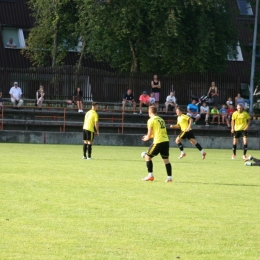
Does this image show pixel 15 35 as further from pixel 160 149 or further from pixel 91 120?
pixel 160 149

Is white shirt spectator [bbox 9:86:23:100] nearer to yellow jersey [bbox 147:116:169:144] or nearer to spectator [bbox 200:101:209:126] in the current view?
spectator [bbox 200:101:209:126]

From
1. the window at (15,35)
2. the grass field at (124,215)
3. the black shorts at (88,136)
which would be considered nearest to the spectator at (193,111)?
the black shorts at (88,136)

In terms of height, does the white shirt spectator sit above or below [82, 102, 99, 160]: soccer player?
above

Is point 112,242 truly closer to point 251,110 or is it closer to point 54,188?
point 54,188

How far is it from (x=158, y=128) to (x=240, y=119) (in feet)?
40.7

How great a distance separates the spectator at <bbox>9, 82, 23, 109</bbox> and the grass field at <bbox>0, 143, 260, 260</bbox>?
1940 cm

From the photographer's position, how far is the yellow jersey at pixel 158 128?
59.9 feet

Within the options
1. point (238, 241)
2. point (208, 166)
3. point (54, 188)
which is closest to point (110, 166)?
point (208, 166)

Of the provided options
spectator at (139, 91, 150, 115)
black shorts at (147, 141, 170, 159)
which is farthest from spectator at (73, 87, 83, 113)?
black shorts at (147, 141, 170, 159)

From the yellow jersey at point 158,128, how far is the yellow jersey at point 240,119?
1216 centimetres

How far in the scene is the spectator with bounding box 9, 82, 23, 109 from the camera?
40.8 metres

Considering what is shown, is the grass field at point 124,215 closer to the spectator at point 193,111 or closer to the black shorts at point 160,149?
the black shorts at point 160,149

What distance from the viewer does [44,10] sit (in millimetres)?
47500

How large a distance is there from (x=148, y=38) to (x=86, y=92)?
4.57 metres
